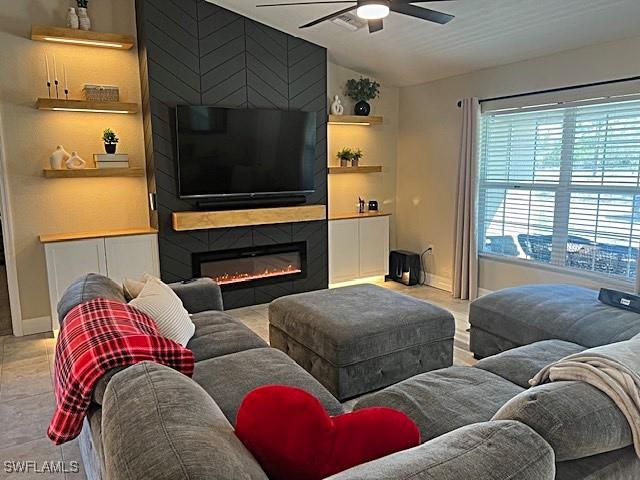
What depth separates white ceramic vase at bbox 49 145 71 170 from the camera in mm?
4068

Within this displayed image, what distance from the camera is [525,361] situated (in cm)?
222

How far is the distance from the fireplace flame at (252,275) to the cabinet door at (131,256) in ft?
2.14

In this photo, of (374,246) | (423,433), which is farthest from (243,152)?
(423,433)

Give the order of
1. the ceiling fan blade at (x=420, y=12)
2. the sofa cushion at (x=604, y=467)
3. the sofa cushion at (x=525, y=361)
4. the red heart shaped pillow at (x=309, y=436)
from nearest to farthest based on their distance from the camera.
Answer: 1. the red heart shaped pillow at (x=309, y=436)
2. the sofa cushion at (x=604, y=467)
3. the sofa cushion at (x=525, y=361)
4. the ceiling fan blade at (x=420, y=12)

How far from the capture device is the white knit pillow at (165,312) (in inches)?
92.4

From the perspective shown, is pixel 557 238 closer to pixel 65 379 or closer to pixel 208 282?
pixel 208 282

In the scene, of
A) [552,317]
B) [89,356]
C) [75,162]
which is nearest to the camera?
[89,356]

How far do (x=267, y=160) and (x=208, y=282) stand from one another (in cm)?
Result: 183

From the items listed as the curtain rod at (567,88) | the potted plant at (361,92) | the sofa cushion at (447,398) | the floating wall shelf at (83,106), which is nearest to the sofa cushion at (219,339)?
the sofa cushion at (447,398)

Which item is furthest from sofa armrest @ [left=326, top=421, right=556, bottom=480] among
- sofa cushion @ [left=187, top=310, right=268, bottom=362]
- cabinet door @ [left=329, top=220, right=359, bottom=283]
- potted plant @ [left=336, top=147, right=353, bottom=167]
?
potted plant @ [left=336, top=147, right=353, bottom=167]

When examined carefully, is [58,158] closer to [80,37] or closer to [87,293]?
[80,37]

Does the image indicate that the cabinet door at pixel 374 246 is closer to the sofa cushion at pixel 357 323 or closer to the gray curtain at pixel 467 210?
the gray curtain at pixel 467 210

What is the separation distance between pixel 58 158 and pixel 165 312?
2.48 m

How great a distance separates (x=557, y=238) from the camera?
4340 millimetres
